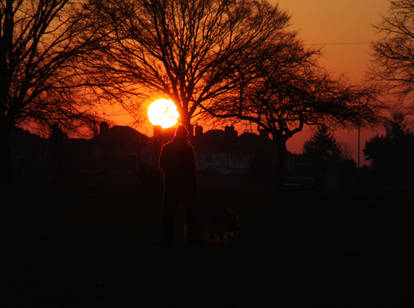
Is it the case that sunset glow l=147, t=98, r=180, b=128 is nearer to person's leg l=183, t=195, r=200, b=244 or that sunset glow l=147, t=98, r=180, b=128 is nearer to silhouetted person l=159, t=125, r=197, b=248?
silhouetted person l=159, t=125, r=197, b=248

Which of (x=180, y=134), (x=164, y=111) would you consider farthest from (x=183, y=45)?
(x=180, y=134)

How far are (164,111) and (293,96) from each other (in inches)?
246

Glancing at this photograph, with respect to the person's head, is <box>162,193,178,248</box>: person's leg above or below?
below

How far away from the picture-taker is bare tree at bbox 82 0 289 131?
20984 mm

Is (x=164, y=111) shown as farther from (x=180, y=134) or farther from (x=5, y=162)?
(x=180, y=134)

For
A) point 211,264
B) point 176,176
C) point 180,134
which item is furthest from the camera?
point 180,134

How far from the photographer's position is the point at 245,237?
39.3ft

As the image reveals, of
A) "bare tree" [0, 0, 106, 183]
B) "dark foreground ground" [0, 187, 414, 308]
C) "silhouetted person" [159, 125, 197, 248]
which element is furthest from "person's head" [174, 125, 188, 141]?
"bare tree" [0, 0, 106, 183]

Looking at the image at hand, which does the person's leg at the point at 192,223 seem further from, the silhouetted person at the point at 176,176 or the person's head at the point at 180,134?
the person's head at the point at 180,134

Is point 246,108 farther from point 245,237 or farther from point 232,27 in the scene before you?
point 245,237

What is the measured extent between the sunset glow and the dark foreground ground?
7369mm

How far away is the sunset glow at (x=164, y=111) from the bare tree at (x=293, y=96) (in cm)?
176

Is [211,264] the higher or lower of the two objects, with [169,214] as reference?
lower

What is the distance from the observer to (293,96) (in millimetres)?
24547
